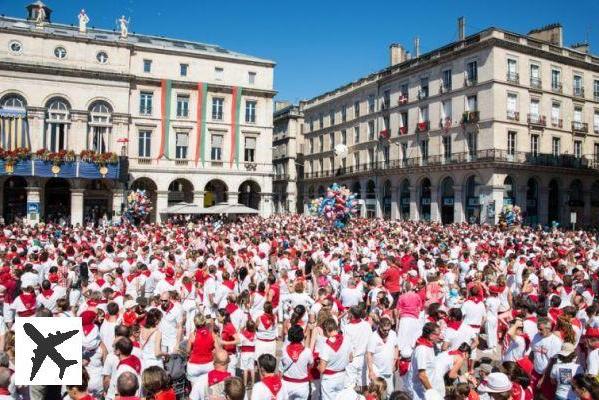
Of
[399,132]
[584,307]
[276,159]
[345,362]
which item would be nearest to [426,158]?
[399,132]

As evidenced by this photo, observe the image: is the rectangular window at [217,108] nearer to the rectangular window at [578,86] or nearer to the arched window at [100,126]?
the arched window at [100,126]

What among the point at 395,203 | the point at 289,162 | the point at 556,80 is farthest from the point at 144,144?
the point at 556,80

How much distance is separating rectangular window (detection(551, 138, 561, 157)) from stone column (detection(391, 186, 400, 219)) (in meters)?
14.5

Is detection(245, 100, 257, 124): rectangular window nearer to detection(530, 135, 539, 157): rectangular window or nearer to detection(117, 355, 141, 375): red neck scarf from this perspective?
detection(530, 135, 539, 157): rectangular window

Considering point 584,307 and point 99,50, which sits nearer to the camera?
point 584,307

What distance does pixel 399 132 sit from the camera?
49.9 m

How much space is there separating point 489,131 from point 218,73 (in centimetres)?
2458

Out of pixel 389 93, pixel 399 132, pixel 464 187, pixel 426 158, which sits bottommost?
pixel 464 187

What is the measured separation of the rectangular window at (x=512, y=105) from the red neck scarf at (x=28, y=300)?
3942 cm

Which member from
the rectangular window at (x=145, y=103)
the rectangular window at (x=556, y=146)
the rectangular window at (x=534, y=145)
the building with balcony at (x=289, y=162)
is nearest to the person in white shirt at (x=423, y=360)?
the rectangular window at (x=534, y=145)

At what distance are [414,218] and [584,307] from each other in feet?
126

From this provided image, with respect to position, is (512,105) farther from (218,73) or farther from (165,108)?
(165,108)

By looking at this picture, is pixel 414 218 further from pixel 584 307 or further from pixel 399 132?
pixel 584 307

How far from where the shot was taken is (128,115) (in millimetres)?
41688
